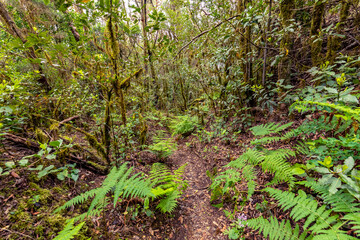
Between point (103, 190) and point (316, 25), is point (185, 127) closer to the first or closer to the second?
point (103, 190)

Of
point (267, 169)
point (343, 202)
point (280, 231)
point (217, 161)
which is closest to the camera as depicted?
point (343, 202)

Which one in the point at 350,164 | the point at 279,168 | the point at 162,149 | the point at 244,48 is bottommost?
the point at 162,149

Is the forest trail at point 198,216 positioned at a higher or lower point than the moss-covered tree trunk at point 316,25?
lower

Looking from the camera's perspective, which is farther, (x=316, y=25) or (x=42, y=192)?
(x=316, y=25)

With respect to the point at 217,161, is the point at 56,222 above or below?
above

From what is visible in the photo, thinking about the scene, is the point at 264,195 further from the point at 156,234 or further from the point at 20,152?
the point at 20,152

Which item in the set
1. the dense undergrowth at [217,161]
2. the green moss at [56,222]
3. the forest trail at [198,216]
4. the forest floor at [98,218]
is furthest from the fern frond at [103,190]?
the forest trail at [198,216]

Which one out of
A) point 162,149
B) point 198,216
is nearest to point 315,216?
point 198,216

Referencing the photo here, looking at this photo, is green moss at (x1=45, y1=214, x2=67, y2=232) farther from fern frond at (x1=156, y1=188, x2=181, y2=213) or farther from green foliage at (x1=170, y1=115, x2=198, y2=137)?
green foliage at (x1=170, y1=115, x2=198, y2=137)

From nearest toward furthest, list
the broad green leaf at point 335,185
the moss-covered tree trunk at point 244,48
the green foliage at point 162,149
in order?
the broad green leaf at point 335,185 < the green foliage at point 162,149 < the moss-covered tree trunk at point 244,48

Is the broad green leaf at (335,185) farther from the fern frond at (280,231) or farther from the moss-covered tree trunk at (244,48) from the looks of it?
the moss-covered tree trunk at (244,48)

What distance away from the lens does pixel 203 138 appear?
5.33m

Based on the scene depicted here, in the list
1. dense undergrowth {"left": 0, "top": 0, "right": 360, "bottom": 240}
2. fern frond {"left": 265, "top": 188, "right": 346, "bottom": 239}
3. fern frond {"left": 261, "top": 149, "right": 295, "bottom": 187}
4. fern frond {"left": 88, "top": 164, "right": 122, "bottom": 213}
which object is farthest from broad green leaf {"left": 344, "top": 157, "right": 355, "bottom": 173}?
fern frond {"left": 88, "top": 164, "right": 122, "bottom": 213}

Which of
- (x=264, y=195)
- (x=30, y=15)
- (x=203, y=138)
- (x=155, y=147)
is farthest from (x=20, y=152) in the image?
(x=30, y=15)
